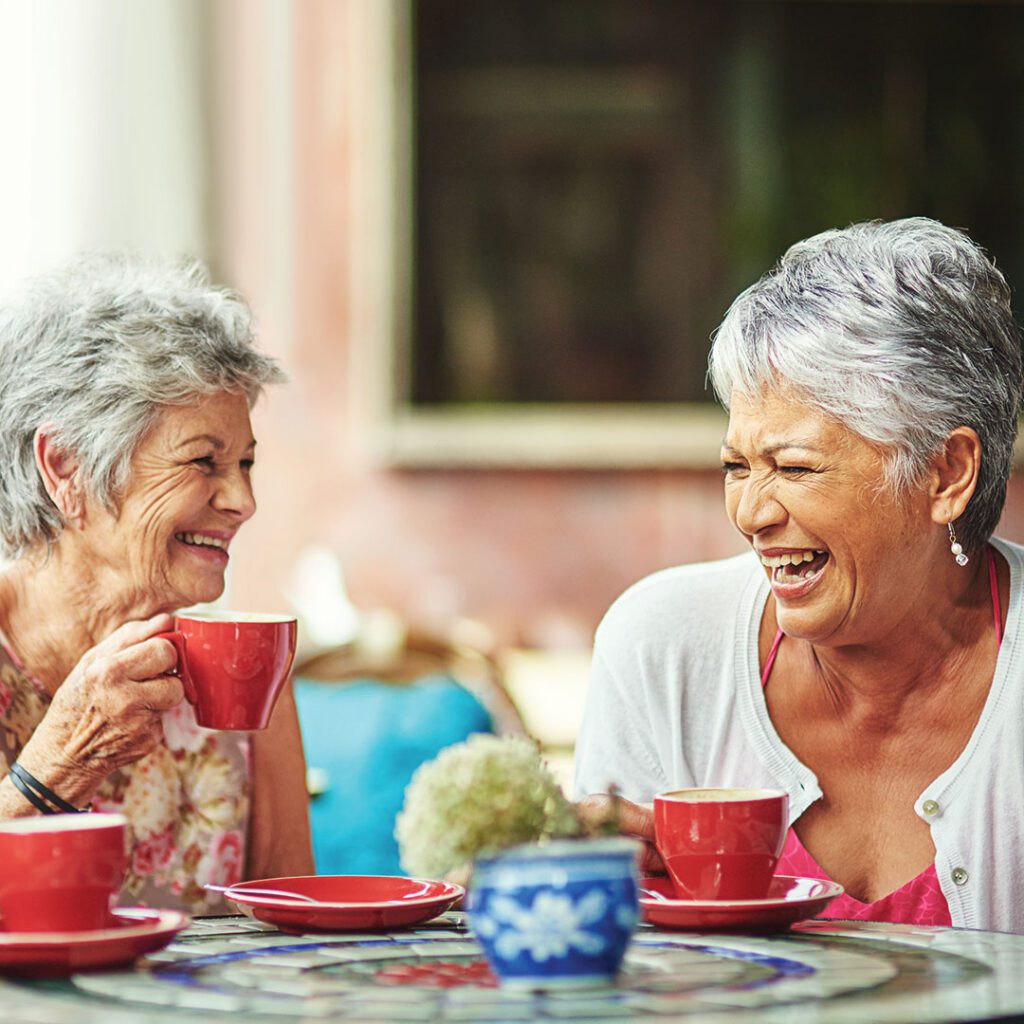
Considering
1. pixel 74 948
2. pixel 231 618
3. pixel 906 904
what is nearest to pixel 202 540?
pixel 231 618

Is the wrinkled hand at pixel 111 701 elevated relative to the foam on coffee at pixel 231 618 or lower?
lower

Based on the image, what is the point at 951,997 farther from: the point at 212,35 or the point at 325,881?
the point at 212,35

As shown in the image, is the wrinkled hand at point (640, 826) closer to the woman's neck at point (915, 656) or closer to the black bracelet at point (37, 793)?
the woman's neck at point (915, 656)

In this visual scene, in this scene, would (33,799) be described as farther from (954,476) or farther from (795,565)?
(954,476)

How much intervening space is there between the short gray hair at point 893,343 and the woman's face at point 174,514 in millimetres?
598

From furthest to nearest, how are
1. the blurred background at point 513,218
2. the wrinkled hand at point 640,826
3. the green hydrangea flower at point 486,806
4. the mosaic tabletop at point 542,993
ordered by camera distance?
the blurred background at point 513,218, the wrinkled hand at point 640,826, the green hydrangea flower at point 486,806, the mosaic tabletop at point 542,993

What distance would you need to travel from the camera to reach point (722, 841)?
1502mm

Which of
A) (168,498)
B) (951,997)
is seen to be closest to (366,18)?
(168,498)

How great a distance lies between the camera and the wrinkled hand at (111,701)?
1698 mm

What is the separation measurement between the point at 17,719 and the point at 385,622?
1.98m

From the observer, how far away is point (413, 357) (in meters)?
4.28

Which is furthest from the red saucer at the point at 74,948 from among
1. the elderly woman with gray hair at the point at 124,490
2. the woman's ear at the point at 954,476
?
the woman's ear at the point at 954,476

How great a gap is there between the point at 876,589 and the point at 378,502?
255cm

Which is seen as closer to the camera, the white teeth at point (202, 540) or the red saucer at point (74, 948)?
the red saucer at point (74, 948)
